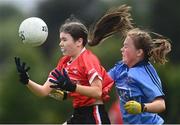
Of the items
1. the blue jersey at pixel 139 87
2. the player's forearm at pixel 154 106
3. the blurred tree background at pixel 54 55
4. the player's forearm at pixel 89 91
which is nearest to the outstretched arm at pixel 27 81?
the player's forearm at pixel 89 91

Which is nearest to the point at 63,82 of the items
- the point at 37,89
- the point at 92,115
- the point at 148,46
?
the point at 92,115

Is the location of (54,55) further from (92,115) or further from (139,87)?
(92,115)

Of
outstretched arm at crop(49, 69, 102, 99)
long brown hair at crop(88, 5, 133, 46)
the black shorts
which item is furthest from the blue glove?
long brown hair at crop(88, 5, 133, 46)

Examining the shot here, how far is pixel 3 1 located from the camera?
235 ft

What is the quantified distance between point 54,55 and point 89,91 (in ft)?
81.0

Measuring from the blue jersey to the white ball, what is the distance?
991 millimetres

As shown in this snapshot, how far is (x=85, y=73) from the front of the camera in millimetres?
10438

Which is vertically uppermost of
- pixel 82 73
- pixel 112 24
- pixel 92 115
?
pixel 112 24

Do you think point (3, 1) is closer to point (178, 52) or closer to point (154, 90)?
point (178, 52)

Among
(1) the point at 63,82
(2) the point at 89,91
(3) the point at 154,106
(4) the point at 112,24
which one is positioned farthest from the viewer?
(4) the point at 112,24

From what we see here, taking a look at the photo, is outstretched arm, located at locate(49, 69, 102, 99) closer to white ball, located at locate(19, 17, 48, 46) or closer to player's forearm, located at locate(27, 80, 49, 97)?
player's forearm, located at locate(27, 80, 49, 97)

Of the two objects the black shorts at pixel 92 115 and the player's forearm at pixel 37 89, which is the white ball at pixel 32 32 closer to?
the player's forearm at pixel 37 89

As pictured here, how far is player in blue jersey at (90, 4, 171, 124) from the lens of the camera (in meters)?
10.7

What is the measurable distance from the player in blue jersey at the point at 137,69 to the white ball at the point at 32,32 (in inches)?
25.3
